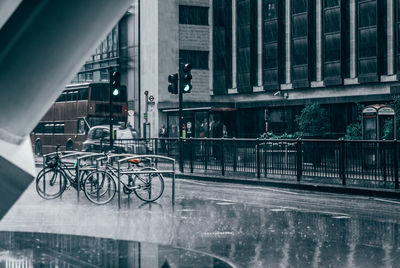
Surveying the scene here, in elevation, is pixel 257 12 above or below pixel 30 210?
above

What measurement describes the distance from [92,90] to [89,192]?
24487 millimetres

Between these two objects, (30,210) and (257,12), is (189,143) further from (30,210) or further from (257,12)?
(257,12)

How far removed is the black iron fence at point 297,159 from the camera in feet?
54.4

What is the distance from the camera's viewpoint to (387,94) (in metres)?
41.1

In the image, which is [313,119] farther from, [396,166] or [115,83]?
[396,166]

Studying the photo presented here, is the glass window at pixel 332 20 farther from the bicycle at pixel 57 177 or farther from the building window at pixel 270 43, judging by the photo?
the bicycle at pixel 57 177

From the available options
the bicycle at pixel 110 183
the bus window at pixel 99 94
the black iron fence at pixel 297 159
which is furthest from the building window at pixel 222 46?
the bicycle at pixel 110 183

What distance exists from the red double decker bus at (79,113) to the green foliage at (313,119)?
11844 mm

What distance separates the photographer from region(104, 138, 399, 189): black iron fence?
16.6 metres

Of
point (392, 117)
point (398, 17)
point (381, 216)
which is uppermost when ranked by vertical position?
point (398, 17)

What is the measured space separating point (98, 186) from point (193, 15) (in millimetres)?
43249

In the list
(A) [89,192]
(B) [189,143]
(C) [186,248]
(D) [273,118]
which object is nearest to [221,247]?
(C) [186,248]

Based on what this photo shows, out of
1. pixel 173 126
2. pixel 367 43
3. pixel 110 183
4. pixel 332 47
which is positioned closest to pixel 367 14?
pixel 367 43

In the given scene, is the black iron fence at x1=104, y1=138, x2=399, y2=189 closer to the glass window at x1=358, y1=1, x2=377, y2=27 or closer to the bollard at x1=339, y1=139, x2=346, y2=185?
the bollard at x1=339, y1=139, x2=346, y2=185
